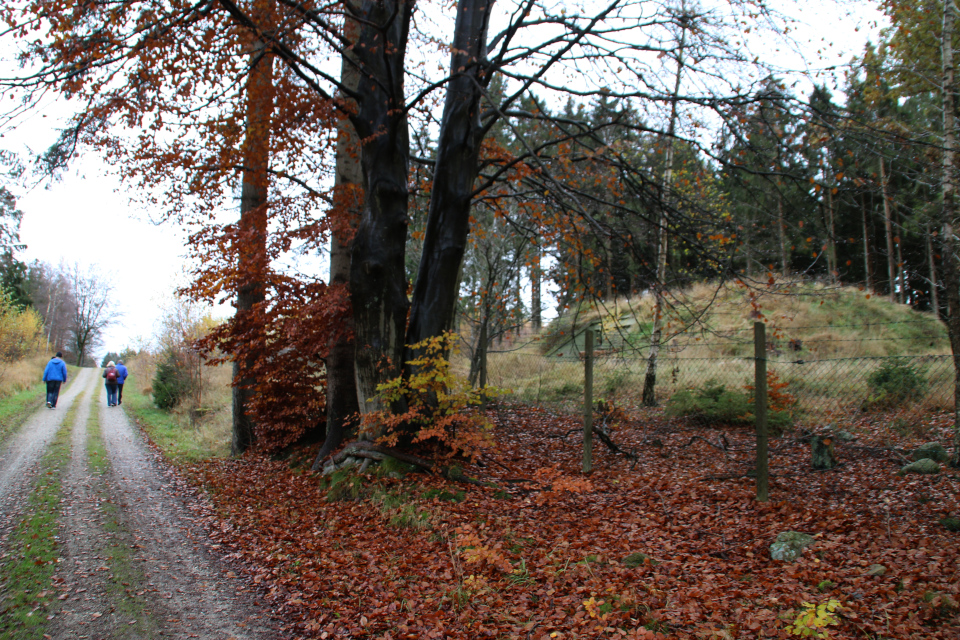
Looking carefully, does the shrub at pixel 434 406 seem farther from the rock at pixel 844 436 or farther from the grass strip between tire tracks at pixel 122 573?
the rock at pixel 844 436

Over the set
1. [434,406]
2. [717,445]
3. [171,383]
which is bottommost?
[717,445]

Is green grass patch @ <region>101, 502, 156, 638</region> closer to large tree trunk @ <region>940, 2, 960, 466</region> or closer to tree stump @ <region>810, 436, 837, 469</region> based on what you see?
tree stump @ <region>810, 436, 837, 469</region>

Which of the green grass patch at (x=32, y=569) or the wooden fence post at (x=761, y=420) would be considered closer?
the green grass patch at (x=32, y=569)

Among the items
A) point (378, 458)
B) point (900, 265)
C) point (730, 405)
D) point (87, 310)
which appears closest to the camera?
point (900, 265)

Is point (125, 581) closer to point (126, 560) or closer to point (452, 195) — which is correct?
point (126, 560)

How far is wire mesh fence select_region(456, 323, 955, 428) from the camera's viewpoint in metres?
9.21

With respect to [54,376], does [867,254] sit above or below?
above

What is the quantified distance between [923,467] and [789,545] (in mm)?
3153

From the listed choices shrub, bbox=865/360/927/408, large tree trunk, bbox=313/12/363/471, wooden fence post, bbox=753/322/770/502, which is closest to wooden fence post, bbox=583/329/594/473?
wooden fence post, bbox=753/322/770/502

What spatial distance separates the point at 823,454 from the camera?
6.98m

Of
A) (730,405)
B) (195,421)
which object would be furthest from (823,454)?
(195,421)

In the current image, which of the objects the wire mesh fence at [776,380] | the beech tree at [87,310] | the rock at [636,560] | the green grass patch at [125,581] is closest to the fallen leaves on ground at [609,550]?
the rock at [636,560]

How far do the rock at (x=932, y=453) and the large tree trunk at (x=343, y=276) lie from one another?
7652 mm

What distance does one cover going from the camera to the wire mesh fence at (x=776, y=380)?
921 cm
